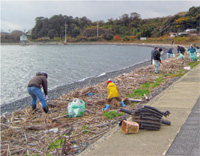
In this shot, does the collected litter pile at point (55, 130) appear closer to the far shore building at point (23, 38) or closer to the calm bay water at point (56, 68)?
the calm bay water at point (56, 68)

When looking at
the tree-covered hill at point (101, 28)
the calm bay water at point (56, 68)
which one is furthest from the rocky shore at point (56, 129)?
the tree-covered hill at point (101, 28)

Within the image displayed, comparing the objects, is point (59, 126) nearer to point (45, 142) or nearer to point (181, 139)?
point (45, 142)

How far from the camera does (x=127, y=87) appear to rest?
11828 mm

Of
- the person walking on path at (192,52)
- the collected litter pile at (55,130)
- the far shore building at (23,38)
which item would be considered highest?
the far shore building at (23,38)

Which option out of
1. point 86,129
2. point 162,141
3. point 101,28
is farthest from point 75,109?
point 101,28

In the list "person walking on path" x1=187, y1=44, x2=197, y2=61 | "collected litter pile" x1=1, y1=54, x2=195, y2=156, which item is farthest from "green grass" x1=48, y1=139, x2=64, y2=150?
"person walking on path" x1=187, y1=44, x2=197, y2=61

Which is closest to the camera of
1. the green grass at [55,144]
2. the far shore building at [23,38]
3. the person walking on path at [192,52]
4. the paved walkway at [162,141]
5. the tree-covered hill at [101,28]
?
the paved walkway at [162,141]

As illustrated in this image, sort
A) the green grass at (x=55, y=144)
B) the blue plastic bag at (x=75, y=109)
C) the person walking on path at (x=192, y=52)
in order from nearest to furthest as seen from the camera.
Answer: the green grass at (x=55, y=144) → the blue plastic bag at (x=75, y=109) → the person walking on path at (x=192, y=52)

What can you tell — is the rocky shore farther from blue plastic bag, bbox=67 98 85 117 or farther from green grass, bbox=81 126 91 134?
blue plastic bag, bbox=67 98 85 117

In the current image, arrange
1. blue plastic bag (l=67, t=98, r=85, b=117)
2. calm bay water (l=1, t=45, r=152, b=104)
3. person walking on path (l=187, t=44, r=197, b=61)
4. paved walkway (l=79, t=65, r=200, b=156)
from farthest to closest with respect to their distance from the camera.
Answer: calm bay water (l=1, t=45, r=152, b=104), person walking on path (l=187, t=44, r=197, b=61), blue plastic bag (l=67, t=98, r=85, b=117), paved walkway (l=79, t=65, r=200, b=156)

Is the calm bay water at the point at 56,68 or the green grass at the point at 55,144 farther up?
the green grass at the point at 55,144

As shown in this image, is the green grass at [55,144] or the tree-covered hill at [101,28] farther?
the tree-covered hill at [101,28]

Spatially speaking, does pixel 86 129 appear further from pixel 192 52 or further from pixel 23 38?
pixel 23 38

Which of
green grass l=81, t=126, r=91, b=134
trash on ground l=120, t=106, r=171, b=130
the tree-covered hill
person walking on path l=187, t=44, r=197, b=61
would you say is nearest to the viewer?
trash on ground l=120, t=106, r=171, b=130
